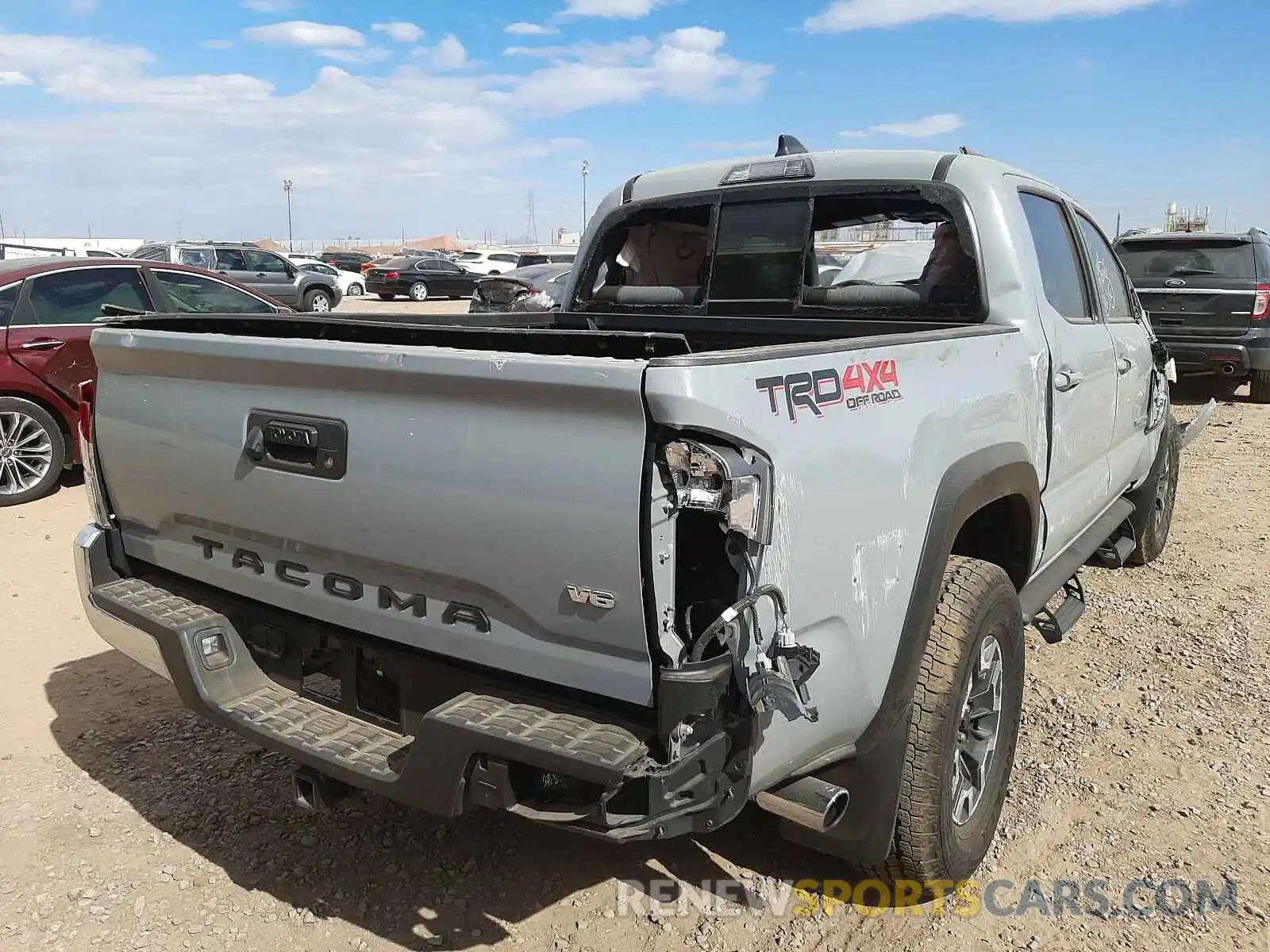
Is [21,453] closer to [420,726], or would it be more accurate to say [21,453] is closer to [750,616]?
[420,726]

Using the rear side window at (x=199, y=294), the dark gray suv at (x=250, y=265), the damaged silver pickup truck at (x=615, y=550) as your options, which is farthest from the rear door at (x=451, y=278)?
the damaged silver pickup truck at (x=615, y=550)

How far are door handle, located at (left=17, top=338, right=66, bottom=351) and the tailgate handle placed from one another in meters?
5.95

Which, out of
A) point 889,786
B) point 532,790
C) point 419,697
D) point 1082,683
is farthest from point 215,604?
point 1082,683

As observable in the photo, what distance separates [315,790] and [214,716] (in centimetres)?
33

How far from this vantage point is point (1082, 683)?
4270mm

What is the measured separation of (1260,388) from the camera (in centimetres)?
1150

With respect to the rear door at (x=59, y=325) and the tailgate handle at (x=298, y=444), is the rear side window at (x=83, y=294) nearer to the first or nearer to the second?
the rear door at (x=59, y=325)

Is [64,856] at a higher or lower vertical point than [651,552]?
lower

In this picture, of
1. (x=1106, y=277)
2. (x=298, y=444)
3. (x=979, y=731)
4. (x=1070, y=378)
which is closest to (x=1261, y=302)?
(x=1106, y=277)

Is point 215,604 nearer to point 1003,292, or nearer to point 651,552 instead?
point 651,552

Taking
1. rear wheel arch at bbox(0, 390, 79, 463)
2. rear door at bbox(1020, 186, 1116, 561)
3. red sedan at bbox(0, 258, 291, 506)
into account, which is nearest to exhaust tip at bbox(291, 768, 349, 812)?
rear door at bbox(1020, 186, 1116, 561)

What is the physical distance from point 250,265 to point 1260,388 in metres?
17.3

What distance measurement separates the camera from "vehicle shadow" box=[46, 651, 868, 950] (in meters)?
2.82

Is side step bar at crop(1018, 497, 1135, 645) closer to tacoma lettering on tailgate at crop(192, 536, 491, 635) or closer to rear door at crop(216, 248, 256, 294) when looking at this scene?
tacoma lettering on tailgate at crop(192, 536, 491, 635)
